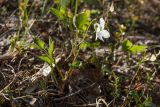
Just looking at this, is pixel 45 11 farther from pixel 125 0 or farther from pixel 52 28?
pixel 125 0

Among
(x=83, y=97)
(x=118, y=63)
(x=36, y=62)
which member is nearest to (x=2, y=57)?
(x=36, y=62)

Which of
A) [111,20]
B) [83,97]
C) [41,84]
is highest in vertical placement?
[111,20]

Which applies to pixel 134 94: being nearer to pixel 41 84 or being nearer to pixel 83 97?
pixel 83 97

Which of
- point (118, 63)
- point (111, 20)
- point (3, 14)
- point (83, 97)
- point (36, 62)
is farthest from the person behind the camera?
point (111, 20)

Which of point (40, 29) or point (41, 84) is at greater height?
point (40, 29)

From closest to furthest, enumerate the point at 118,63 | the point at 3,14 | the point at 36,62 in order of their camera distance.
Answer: the point at 36,62 → the point at 118,63 → the point at 3,14

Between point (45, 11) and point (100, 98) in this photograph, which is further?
point (45, 11)

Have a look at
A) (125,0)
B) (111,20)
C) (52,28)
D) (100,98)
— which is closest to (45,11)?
(52,28)

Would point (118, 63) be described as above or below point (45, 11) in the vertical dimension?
below

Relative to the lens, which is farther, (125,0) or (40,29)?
(125,0)
